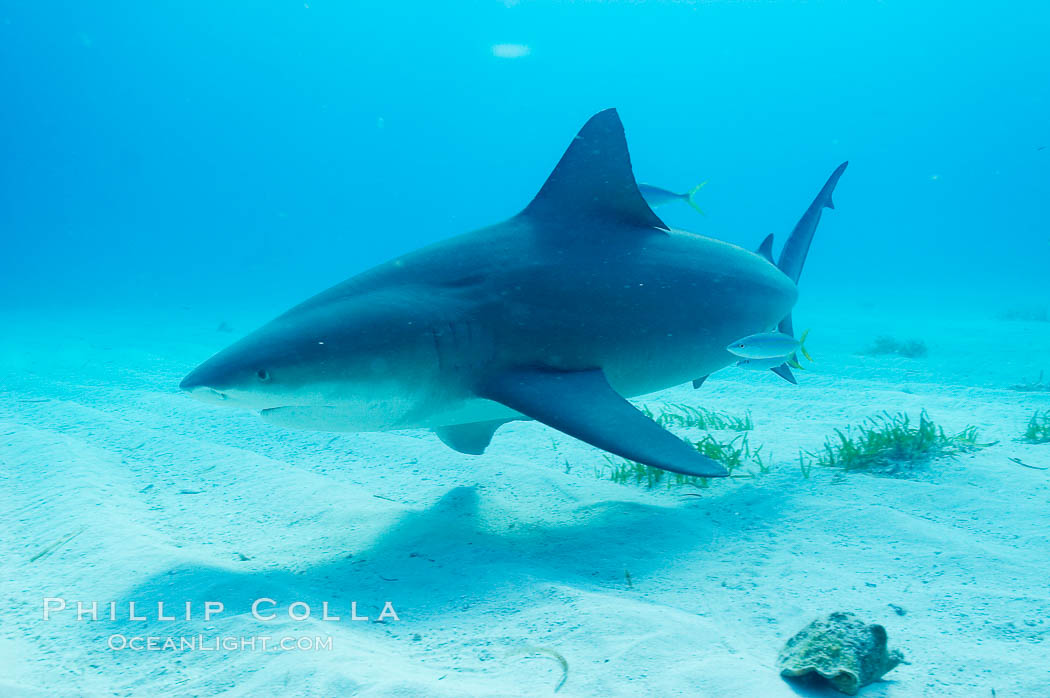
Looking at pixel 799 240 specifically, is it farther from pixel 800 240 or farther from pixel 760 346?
pixel 760 346

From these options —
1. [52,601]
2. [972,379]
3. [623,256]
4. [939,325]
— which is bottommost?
[52,601]

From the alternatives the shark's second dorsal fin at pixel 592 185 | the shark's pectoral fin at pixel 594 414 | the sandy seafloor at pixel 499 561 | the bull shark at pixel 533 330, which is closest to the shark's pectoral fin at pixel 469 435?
the bull shark at pixel 533 330

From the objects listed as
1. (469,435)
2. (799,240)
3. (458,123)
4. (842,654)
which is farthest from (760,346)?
(458,123)

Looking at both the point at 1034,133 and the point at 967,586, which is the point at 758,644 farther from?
the point at 1034,133

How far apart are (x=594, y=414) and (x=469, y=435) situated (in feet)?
4.42

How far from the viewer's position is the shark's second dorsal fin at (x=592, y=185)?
3.69 metres

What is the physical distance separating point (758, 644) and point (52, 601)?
10.2 feet

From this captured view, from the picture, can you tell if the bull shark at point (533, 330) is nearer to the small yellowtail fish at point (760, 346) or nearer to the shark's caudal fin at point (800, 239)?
the small yellowtail fish at point (760, 346)

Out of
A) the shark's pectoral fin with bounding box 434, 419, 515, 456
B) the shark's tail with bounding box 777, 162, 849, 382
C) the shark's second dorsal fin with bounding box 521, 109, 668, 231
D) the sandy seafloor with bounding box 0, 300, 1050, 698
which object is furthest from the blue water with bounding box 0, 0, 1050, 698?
the shark's second dorsal fin with bounding box 521, 109, 668, 231

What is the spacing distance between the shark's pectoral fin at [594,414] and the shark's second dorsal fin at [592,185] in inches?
42.4

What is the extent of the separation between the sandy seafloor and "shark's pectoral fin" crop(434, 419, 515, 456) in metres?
0.31

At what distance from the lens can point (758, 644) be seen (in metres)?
2.16

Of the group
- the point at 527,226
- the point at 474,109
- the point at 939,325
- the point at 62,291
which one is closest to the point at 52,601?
the point at 527,226

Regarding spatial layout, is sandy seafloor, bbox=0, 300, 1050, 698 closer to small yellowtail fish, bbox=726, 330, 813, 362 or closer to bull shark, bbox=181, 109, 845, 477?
bull shark, bbox=181, 109, 845, 477
